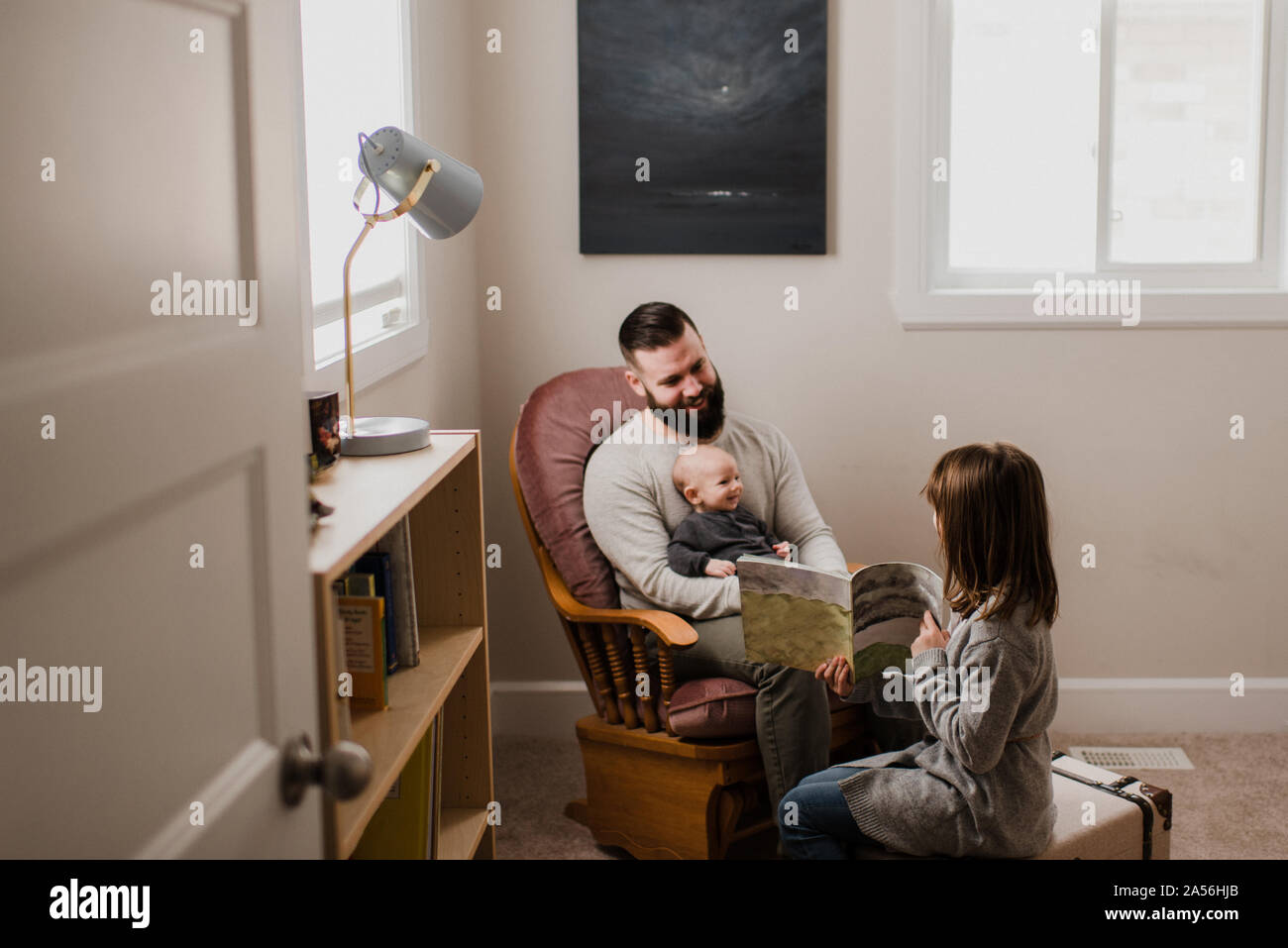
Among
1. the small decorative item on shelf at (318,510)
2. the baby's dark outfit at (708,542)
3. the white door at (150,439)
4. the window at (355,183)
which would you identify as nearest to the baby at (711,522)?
the baby's dark outfit at (708,542)

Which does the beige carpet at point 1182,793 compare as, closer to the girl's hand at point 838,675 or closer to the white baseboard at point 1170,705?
the white baseboard at point 1170,705

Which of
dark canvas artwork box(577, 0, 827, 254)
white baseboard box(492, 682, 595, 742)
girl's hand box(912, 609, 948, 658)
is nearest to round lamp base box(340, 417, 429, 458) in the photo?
girl's hand box(912, 609, 948, 658)

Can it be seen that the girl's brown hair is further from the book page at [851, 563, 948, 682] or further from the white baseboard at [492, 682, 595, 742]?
the white baseboard at [492, 682, 595, 742]

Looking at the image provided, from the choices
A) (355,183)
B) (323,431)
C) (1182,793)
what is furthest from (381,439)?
(1182,793)

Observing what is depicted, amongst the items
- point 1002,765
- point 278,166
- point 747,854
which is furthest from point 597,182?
point 278,166

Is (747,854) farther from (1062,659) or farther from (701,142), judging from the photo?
(701,142)

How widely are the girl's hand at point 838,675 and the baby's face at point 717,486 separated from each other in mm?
529

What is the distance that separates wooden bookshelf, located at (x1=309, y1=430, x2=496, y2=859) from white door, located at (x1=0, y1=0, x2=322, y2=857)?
0.24m

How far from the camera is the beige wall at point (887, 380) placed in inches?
122

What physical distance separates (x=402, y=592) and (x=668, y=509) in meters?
0.92

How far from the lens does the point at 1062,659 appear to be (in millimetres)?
3281

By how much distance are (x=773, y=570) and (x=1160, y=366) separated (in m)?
1.68

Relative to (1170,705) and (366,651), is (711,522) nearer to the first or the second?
(366,651)

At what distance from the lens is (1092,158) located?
123 inches
